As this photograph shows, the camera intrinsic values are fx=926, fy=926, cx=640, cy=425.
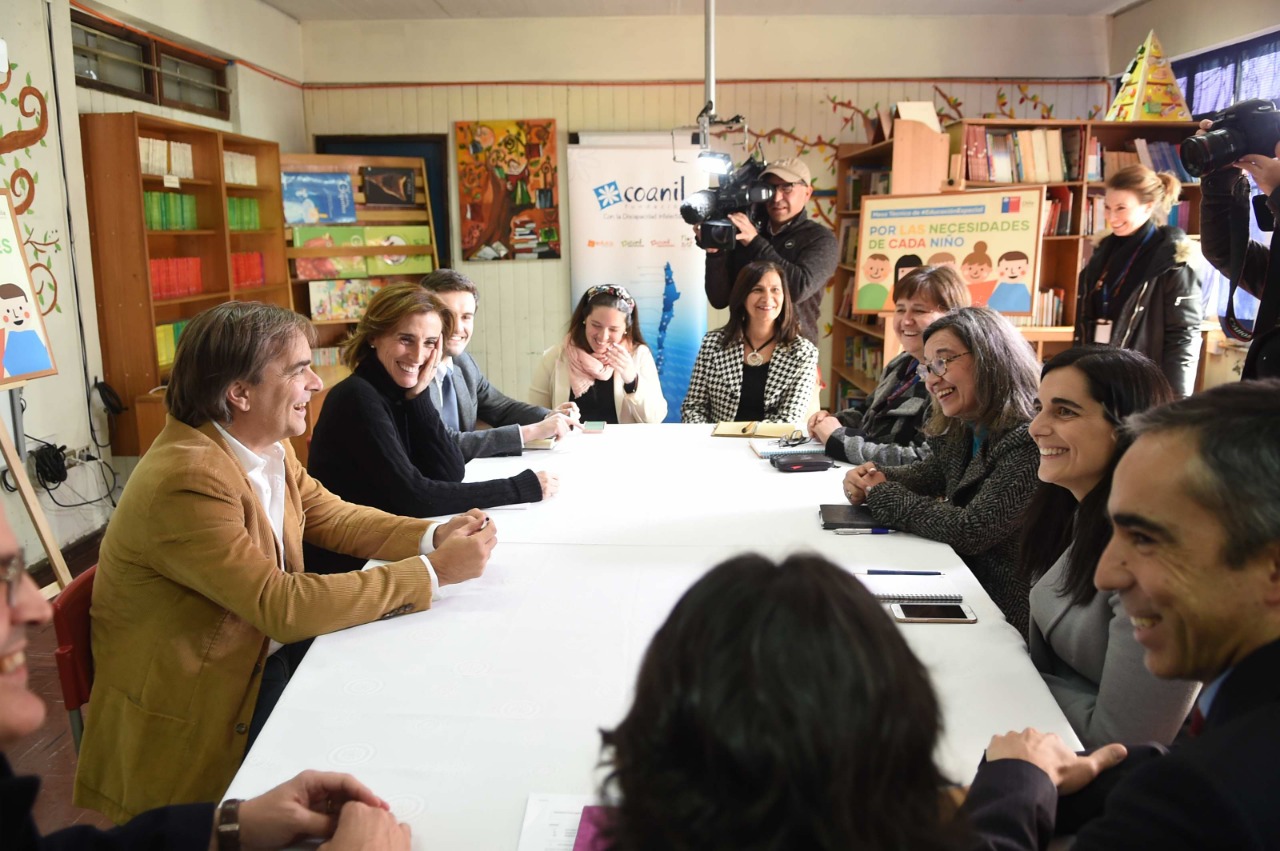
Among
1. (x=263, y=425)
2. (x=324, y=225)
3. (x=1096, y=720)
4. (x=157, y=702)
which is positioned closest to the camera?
(x=1096, y=720)

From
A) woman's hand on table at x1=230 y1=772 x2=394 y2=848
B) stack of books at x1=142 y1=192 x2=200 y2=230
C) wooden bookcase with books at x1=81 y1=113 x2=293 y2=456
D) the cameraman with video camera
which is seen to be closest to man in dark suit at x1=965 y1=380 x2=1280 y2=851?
woman's hand on table at x1=230 y1=772 x2=394 y2=848

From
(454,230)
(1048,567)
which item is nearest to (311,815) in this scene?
(1048,567)

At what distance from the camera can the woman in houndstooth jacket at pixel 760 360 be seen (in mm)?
3592

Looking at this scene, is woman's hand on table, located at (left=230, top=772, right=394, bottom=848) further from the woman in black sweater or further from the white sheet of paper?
the woman in black sweater

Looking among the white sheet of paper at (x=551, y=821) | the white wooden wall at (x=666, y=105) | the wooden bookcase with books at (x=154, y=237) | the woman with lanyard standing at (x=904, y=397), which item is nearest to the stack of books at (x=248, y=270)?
the wooden bookcase with books at (x=154, y=237)

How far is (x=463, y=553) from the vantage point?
1786 mm

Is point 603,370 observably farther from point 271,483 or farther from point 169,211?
point 169,211

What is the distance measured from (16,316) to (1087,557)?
3.63 m

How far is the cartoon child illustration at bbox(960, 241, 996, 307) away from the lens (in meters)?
4.62

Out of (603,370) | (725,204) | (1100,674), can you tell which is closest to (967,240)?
(725,204)

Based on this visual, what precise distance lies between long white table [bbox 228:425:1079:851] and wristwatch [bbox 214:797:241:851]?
0.10 metres

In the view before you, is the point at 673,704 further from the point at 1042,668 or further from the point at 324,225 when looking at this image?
the point at 324,225

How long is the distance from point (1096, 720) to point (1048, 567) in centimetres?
51

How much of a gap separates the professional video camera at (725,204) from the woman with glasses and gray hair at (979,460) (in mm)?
1781
